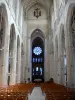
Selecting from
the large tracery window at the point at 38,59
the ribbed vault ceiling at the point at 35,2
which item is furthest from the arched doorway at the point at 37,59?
the ribbed vault ceiling at the point at 35,2

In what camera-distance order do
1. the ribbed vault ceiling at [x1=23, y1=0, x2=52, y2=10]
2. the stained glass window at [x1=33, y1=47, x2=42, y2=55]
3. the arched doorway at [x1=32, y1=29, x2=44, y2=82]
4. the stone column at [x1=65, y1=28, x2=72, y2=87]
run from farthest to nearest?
the arched doorway at [x1=32, y1=29, x2=44, y2=82] → the stained glass window at [x1=33, y1=47, x2=42, y2=55] → the ribbed vault ceiling at [x1=23, y1=0, x2=52, y2=10] → the stone column at [x1=65, y1=28, x2=72, y2=87]

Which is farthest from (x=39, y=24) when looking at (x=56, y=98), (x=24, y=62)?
(x=56, y=98)

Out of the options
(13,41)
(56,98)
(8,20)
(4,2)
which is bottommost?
(56,98)

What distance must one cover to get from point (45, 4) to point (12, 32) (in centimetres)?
1309

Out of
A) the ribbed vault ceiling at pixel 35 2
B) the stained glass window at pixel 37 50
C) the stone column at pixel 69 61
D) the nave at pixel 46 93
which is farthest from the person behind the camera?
the stained glass window at pixel 37 50

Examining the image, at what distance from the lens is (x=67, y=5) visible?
18.5 m

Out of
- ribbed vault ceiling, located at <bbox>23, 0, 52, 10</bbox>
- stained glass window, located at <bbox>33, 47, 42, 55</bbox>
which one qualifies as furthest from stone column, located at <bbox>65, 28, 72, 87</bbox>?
stained glass window, located at <bbox>33, 47, 42, 55</bbox>

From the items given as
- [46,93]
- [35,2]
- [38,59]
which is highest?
[35,2]

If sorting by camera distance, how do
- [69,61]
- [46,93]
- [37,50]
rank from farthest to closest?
1. [37,50]
2. [69,61]
3. [46,93]

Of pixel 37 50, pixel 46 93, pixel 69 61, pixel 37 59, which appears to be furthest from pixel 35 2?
pixel 46 93

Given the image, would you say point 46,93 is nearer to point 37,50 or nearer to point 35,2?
point 35,2

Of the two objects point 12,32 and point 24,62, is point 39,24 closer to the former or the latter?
point 24,62

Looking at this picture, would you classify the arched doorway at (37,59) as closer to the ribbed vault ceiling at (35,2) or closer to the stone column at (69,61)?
the ribbed vault ceiling at (35,2)

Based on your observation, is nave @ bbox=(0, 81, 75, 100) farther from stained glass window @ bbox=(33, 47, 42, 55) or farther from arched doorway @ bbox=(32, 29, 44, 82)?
arched doorway @ bbox=(32, 29, 44, 82)
